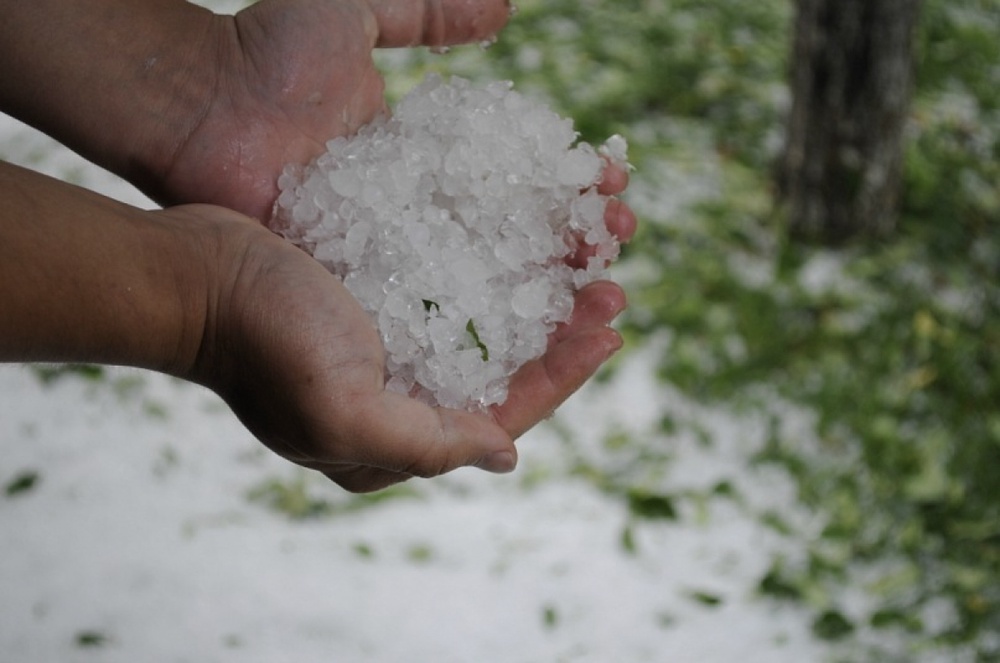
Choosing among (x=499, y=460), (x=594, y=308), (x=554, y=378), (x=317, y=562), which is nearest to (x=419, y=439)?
(x=499, y=460)

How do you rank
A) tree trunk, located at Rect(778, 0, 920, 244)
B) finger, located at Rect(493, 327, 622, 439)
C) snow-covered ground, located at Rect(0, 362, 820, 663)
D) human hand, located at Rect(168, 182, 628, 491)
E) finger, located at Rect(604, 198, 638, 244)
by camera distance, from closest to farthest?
human hand, located at Rect(168, 182, 628, 491), finger, located at Rect(493, 327, 622, 439), finger, located at Rect(604, 198, 638, 244), snow-covered ground, located at Rect(0, 362, 820, 663), tree trunk, located at Rect(778, 0, 920, 244)

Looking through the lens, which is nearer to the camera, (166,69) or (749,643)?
(166,69)

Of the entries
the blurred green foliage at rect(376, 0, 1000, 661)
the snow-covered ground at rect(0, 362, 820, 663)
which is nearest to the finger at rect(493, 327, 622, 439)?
the snow-covered ground at rect(0, 362, 820, 663)

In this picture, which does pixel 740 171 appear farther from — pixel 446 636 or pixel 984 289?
pixel 446 636

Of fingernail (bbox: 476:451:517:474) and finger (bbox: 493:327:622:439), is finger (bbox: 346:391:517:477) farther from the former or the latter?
finger (bbox: 493:327:622:439)

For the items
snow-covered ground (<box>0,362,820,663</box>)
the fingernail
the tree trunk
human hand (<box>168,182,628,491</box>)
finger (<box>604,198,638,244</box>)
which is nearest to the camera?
human hand (<box>168,182,628,491</box>)

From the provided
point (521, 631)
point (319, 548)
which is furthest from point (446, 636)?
point (319, 548)

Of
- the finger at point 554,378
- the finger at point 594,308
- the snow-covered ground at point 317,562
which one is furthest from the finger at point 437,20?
the snow-covered ground at point 317,562
